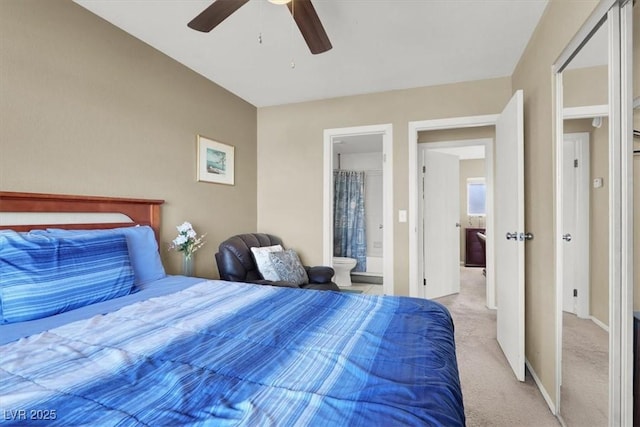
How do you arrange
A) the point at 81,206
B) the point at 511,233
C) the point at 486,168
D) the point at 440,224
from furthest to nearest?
the point at 440,224, the point at 486,168, the point at 511,233, the point at 81,206

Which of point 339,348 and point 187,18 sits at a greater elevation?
point 187,18

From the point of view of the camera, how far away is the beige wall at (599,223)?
1.20m

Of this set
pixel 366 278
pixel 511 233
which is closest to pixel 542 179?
pixel 511 233

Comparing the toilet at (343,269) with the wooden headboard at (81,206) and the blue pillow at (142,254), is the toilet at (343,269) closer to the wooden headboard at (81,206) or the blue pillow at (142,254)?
the wooden headboard at (81,206)

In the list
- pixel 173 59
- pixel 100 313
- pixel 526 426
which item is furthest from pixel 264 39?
pixel 526 426

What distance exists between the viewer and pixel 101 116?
6.40 ft

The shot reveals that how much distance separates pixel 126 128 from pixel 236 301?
1549 mm

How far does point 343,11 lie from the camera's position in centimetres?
192

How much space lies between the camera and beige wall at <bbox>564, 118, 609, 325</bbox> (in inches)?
47.2

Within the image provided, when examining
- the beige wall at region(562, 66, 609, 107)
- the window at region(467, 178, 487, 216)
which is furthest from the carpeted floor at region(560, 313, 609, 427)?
the window at region(467, 178, 487, 216)

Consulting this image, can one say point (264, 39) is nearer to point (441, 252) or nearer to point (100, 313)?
point (100, 313)

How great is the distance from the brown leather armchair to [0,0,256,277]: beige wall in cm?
32

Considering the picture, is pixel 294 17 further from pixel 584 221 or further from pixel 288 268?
pixel 288 268

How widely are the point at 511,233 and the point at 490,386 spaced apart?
1082 millimetres
